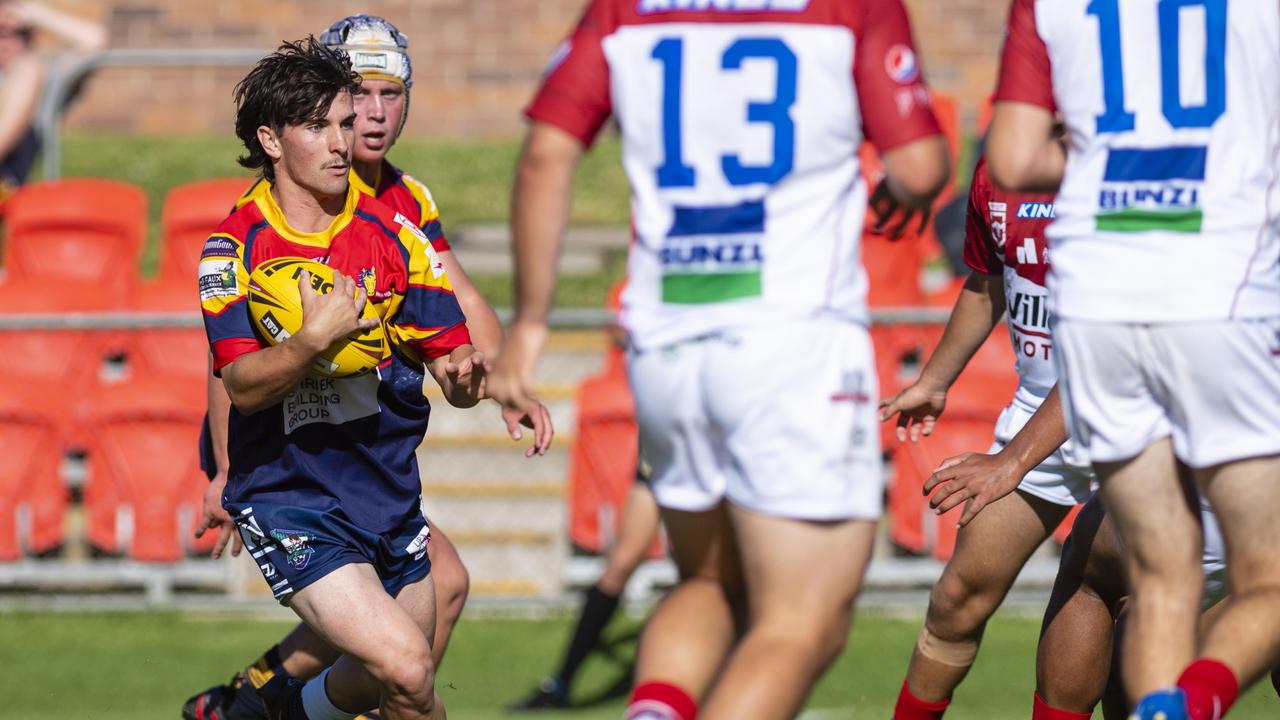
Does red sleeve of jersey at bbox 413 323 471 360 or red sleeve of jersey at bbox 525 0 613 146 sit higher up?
red sleeve of jersey at bbox 525 0 613 146

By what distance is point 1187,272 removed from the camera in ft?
11.6

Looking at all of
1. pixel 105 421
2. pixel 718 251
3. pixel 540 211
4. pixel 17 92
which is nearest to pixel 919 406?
pixel 718 251

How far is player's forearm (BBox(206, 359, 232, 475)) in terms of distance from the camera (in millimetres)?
4887

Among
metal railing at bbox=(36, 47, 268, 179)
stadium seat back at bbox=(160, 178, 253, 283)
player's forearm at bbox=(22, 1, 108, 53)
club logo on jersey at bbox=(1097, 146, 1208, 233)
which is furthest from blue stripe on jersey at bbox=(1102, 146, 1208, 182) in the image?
player's forearm at bbox=(22, 1, 108, 53)

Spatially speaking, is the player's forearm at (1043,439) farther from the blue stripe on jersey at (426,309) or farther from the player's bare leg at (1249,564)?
the blue stripe on jersey at (426,309)

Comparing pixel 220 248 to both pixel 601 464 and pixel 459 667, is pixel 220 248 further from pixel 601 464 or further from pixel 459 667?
pixel 601 464

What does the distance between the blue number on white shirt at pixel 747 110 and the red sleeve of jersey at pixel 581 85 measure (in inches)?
5.4

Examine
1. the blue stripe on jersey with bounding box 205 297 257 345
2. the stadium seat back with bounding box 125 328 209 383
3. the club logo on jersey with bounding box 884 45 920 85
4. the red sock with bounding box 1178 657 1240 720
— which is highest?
the club logo on jersey with bounding box 884 45 920 85

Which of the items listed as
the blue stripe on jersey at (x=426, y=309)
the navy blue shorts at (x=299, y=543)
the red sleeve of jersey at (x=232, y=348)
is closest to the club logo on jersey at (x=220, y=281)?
the red sleeve of jersey at (x=232, y=348)

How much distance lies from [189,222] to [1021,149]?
274 inches

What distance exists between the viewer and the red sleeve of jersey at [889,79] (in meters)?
3.53

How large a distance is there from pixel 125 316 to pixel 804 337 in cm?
583

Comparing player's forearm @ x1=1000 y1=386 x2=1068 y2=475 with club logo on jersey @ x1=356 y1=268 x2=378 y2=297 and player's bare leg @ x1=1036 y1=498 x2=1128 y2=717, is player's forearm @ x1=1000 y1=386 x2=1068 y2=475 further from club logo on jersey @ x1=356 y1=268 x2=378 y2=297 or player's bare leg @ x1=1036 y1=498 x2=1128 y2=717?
club logo on jersey @ x1=356 y1=268 x2=378 y2=297

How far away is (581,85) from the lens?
11.9 ft
